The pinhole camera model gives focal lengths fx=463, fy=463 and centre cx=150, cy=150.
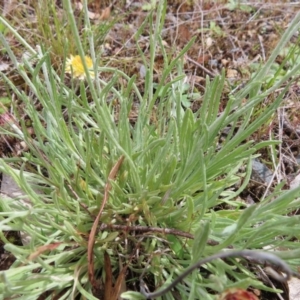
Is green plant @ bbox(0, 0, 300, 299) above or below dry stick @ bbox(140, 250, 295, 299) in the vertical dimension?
below

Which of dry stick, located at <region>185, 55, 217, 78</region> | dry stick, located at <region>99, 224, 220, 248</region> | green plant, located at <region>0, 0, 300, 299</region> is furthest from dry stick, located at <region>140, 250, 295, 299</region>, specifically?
dry stick, located at <region>185, 55, 217, 78</region>

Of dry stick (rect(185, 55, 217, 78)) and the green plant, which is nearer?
the green plant

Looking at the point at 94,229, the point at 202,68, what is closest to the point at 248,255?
the point at 94,229

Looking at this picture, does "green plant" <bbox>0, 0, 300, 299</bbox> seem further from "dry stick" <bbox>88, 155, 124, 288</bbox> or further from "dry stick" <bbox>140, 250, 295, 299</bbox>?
"dry stick" <bbox>140, 250, 295, 299</bbox>

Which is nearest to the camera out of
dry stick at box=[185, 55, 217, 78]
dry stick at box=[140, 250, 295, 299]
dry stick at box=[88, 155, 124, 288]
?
dry stick at box=[140, 250, 295, 299]

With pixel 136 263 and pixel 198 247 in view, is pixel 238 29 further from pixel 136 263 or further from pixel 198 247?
pixel 198 247

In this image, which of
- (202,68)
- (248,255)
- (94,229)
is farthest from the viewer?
(202,68)

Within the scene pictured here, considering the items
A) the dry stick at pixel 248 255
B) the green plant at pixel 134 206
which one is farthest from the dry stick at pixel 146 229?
the dry stick at pixel 248 255

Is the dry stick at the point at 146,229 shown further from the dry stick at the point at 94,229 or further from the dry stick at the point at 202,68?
the dry stick at the point at 202,68

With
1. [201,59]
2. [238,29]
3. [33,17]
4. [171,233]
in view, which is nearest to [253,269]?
[171,233]

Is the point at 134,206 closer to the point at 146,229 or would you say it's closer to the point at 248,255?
the point at 146,229

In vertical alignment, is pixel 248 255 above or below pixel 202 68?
above

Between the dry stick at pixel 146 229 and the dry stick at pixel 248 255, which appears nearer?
the dry stick at pixel 248 255
